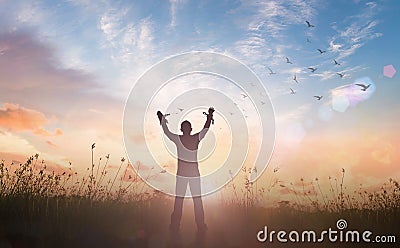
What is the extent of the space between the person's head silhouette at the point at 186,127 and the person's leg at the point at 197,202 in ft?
3.99

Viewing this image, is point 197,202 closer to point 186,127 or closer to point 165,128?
point 186,127

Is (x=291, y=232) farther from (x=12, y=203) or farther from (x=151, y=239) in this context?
(x=12, y=203)

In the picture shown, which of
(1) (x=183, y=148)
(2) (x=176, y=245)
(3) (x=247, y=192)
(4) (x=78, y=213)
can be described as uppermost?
(1) (x=183, y=148)

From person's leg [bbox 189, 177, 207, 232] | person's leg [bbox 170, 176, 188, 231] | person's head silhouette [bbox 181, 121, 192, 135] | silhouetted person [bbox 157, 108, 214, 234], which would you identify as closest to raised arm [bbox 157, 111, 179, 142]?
silhouetted person [bbox 157, 108, 214, 234]

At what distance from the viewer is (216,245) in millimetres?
9133

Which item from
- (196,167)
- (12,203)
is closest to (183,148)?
(196,167)

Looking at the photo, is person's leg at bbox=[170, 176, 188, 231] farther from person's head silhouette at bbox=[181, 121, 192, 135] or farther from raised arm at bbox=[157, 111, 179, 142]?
person's head silhouette at bbox=[181, 121, 192, 135]

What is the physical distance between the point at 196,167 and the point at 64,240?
11.3ft

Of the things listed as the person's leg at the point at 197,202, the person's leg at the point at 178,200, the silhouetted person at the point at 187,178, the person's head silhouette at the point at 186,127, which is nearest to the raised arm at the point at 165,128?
the silhouetted person at the point at 187,178

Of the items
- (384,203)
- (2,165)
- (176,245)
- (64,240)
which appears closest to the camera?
(64,240)

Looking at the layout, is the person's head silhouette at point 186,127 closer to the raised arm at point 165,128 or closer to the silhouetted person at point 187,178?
the silhouetted person at point 187,178

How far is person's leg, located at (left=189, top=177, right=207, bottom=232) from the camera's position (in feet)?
31.2

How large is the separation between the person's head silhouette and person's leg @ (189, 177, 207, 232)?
3.99 feet

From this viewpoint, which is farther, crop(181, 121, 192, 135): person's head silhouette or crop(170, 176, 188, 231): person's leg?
crop(181, 121, 192, 135): person's head silhouette
